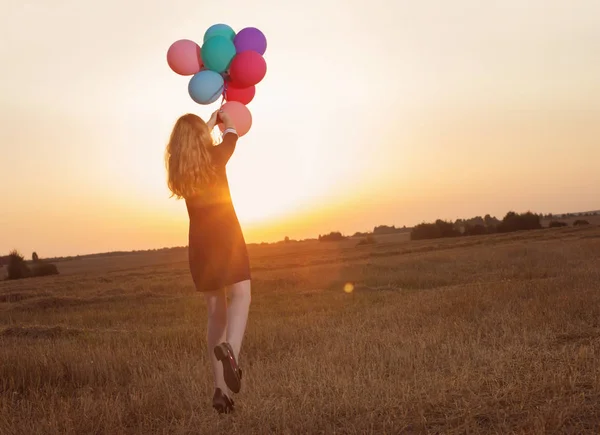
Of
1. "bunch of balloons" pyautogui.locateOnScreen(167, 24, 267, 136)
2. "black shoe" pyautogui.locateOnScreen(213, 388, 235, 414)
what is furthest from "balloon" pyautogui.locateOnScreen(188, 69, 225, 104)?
"black shoe" pyautogui.locateOnScreen(213, 388, 235, 414)

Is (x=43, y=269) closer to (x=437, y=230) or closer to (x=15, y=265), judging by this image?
(x=15, y=265)

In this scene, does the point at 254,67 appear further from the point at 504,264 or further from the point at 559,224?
the point at 559,224

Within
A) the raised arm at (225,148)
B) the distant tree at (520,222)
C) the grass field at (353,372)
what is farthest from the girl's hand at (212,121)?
the distant tree at (520,222)

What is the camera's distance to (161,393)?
18.2 ft

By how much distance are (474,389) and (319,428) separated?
1.46m

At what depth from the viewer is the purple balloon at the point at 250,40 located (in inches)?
229

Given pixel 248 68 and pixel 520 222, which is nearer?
pixel 248 68

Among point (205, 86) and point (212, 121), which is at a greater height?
point (205, 86)

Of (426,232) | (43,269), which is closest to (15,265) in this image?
(43,269)

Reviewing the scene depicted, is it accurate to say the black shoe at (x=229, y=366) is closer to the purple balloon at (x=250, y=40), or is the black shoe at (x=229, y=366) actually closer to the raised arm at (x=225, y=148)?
the raised arm at (x=225, y=148)

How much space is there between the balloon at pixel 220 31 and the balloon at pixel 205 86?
0.43 meters

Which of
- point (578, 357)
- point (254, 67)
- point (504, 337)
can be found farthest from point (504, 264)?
point (254, 67)

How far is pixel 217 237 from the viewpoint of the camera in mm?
4457

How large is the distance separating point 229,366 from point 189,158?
1.60m
